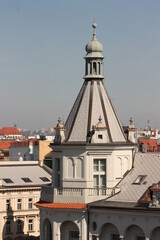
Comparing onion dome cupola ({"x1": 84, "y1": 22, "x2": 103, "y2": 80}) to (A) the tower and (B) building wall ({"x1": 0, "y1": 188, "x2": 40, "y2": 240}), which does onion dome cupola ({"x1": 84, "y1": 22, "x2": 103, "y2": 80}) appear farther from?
(B) building wall ({"x1": 0, "y1": 188, "x2": 40, "y2": 240})

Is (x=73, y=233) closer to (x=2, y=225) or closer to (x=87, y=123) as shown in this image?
(x=87, y=123)

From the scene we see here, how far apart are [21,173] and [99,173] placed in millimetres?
38811

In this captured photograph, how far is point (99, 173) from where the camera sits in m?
74.4

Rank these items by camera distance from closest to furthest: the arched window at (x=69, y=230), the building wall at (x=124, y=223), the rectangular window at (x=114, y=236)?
the building wall at (x=124, y=223) → the rectangular window at (x=114, y=236) → the arched window at (x=69, y=230)

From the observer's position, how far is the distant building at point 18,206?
105562mm

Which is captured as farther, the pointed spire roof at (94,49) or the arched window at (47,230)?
the pointed spire roof at (94,49)

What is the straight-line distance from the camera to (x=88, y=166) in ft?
243

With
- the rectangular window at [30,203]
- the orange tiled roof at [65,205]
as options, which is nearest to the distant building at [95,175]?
the orange tiled roof at [65,205]

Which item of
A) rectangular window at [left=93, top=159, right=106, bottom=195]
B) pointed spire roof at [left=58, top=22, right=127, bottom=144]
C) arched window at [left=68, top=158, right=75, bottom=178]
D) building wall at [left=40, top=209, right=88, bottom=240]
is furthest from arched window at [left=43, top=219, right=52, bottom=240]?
pointed spire roof at [left=58, top=22, right=127, bottom=144]

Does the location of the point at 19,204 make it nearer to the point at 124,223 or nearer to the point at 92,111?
the point at 92,111

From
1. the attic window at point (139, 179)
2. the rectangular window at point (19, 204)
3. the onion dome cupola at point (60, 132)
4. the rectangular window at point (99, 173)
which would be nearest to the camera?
the attic window at point (139, 179)

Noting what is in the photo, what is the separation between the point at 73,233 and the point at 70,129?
8.16 metres

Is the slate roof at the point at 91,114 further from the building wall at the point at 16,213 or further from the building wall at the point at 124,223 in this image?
the building wall at the point at 16,213

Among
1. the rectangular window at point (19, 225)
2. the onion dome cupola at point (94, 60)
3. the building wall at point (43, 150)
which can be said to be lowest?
the rectangular window at point (19, 225)
